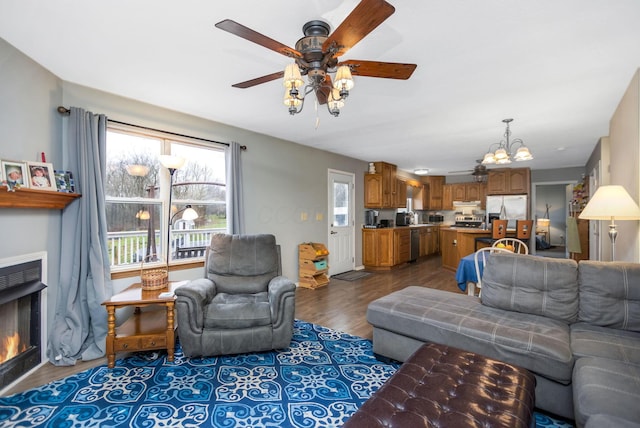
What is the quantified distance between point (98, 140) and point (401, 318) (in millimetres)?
3103

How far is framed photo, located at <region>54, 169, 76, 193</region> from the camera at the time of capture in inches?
95.2

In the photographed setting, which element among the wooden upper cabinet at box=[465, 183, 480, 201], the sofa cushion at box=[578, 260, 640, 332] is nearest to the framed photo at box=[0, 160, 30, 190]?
the sofa cushion at box=[578, 260, 640, 332]

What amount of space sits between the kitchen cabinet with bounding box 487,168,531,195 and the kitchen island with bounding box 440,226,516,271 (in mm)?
1555

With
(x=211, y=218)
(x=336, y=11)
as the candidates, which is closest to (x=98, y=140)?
(x=211, y=218)

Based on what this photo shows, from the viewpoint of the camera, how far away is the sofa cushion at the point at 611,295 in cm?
193

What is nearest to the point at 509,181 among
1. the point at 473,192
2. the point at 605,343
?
the point at 473,192

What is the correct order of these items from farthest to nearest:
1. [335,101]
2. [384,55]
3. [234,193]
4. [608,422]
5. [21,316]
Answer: [234,193], [21,316], [384,55], [335,101], [608,422]

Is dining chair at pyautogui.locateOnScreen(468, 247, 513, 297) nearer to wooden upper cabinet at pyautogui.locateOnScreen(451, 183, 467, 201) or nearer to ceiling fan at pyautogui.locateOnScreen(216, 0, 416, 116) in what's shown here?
ceiling fan at pyautogui.locateOnScreen(216, 0, 416, 116)

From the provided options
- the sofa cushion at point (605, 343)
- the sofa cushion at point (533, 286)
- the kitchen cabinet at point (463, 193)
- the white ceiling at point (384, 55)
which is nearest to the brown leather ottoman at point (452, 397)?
the sofa cushion at point (605, 343)

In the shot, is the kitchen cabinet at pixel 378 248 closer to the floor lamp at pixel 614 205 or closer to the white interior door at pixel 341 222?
the white interior door at pixel 341 222

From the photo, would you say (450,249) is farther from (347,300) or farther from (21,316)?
(21,316)

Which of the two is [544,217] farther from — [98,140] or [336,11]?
[98,140]

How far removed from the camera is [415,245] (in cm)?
722

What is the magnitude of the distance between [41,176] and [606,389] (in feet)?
12.3
